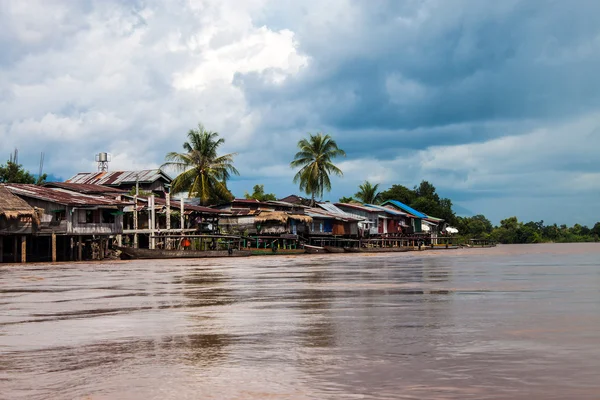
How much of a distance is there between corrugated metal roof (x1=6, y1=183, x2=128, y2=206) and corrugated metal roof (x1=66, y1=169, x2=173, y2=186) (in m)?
10.5

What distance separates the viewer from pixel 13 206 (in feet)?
133

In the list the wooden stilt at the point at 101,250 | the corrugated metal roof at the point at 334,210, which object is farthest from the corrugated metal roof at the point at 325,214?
the wooden stilt at the point at 101,250

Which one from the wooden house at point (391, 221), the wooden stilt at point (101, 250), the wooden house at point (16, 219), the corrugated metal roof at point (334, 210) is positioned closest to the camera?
the wooden house at point (16, 219)

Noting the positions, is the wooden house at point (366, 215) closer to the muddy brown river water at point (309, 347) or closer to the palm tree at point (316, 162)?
the palm tree at point (316, 162)

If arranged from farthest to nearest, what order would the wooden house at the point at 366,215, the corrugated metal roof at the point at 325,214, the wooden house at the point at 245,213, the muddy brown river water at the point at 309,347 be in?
the wooden house at the point at 366,215, the corrugated metal roof at the point at 325,214, the wooden house at the point at 245,213, the muddy brown river water at the point at 309,347

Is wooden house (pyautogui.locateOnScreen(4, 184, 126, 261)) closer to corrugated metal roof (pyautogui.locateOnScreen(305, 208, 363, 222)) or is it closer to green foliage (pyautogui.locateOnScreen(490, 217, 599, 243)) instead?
corrugated metal roof (pyautogui.locateOnScreen(305, 208, 363, 222))

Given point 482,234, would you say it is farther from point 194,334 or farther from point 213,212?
point 194,334

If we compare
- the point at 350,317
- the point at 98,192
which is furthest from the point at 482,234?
the point at 350,317

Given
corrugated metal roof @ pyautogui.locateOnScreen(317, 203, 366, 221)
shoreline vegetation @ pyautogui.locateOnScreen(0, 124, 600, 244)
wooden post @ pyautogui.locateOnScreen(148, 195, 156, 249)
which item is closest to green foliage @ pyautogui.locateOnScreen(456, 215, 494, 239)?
shoreline vegetation @ pyautogui.locateOnScreen(0, 124, 600, 244)

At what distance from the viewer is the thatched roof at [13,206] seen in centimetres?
3969

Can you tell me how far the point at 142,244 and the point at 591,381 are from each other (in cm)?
4885

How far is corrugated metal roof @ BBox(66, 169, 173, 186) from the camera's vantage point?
191 feet

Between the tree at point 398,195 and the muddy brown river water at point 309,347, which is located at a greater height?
the tree at point 398,195

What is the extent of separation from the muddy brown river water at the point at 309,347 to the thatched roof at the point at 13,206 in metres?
28.5
